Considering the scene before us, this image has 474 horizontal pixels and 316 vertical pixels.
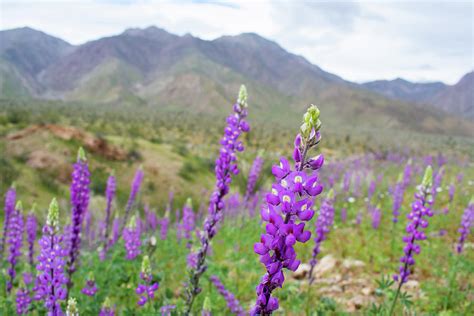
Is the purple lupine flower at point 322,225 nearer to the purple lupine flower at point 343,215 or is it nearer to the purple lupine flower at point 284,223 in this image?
the purple lupine flower at point 284,223

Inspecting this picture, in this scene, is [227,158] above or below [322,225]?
above

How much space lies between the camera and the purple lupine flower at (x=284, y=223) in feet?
6.69

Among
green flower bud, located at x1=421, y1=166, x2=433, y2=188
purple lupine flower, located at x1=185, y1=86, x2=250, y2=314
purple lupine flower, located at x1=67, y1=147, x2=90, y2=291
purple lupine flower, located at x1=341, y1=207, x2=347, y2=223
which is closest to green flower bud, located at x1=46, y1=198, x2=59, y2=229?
purple lupine flower, located at x1=67, y1=147, x2=90, y2=291

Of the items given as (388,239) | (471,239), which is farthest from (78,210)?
(471,239)

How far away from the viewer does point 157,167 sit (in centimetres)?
1819

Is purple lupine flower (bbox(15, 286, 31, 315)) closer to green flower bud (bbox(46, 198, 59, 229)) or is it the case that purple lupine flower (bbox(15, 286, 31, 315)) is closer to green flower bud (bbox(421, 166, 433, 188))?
green flower bud (bbox(46, 198, 59, 229))

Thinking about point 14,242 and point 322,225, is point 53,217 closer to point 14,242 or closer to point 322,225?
point 14,242

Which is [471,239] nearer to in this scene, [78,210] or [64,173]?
[78,210]

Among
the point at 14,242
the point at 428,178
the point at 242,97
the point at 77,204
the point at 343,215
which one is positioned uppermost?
the point at 242,97

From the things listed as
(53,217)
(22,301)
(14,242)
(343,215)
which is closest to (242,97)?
(53,217)

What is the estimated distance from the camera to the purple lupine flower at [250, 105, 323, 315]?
2039 millimetres

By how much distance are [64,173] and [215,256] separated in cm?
892

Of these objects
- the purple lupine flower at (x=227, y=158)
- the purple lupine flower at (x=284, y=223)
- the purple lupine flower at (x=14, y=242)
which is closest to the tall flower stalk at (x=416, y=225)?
the purple lupine flower at (x=227, y=158)

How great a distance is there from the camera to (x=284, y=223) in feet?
6.74
